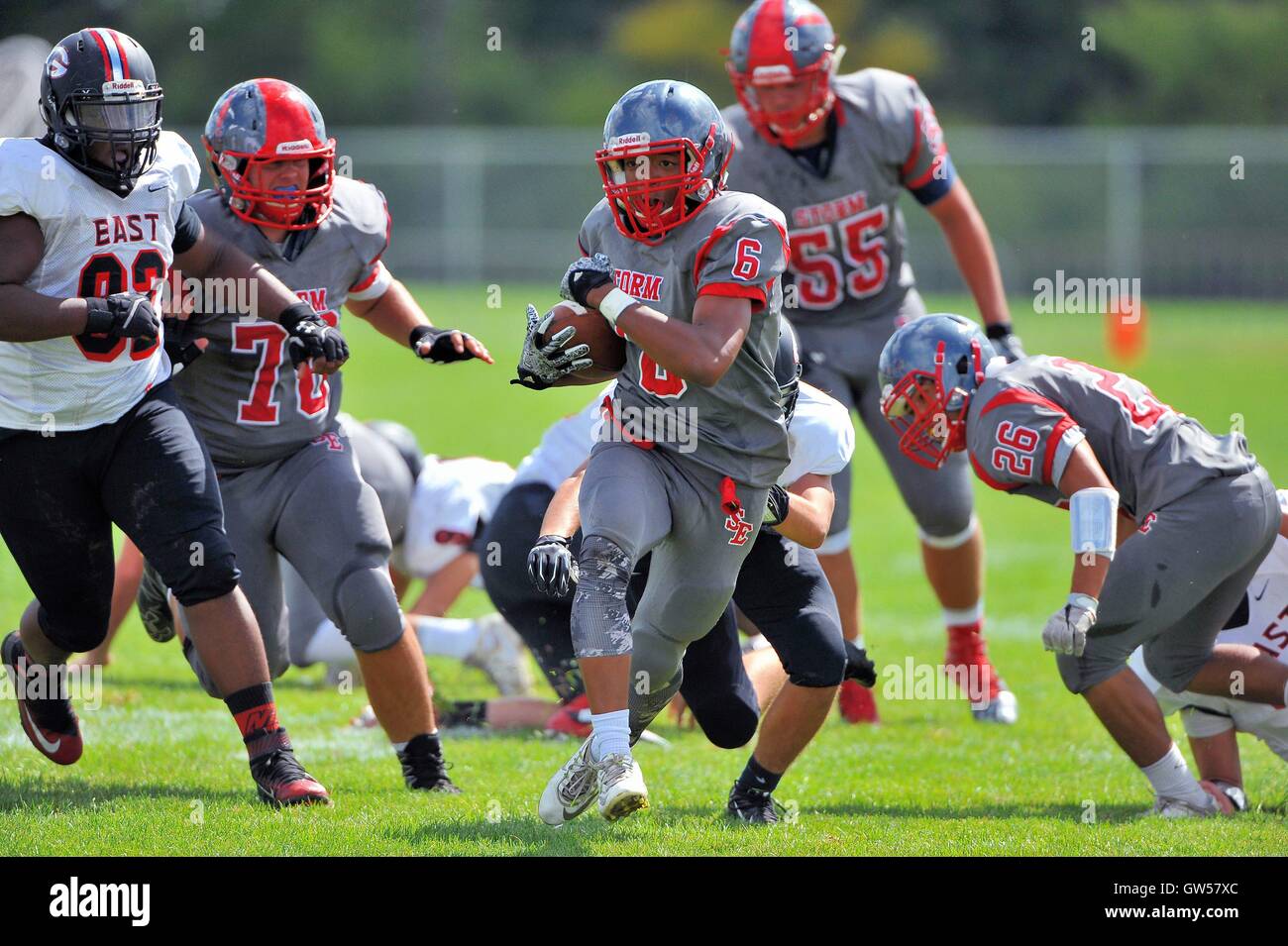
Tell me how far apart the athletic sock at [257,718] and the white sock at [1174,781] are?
2.17 metres

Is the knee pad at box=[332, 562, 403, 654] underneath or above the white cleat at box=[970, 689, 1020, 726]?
above

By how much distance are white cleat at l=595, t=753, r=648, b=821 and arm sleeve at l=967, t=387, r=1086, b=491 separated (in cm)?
130

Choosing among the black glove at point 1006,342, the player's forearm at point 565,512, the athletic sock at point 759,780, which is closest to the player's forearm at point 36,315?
the player's forearm at point 565,512

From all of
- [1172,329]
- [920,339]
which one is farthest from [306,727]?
[1172,329]

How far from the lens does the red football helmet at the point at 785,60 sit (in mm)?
5441

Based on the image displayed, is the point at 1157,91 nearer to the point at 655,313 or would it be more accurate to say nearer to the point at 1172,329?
the point at 1172,329

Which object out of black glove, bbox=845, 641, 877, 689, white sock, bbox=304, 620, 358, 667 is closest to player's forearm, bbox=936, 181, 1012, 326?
black glove, bbox=845, 641, 877, 689

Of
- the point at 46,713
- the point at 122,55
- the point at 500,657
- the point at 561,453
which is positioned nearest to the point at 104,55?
the point at 122,55

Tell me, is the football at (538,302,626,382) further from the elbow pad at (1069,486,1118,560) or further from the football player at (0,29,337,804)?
the elbow pad at (1069,486,1118,560)

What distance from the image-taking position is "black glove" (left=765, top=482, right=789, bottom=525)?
389cm

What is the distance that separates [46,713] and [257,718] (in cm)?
70

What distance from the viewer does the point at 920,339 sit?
439 centimetres

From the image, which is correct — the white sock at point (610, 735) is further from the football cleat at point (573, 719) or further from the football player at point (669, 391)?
the football cleat at point (573, 719)

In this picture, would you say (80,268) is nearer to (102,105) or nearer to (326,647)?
(102,105)
